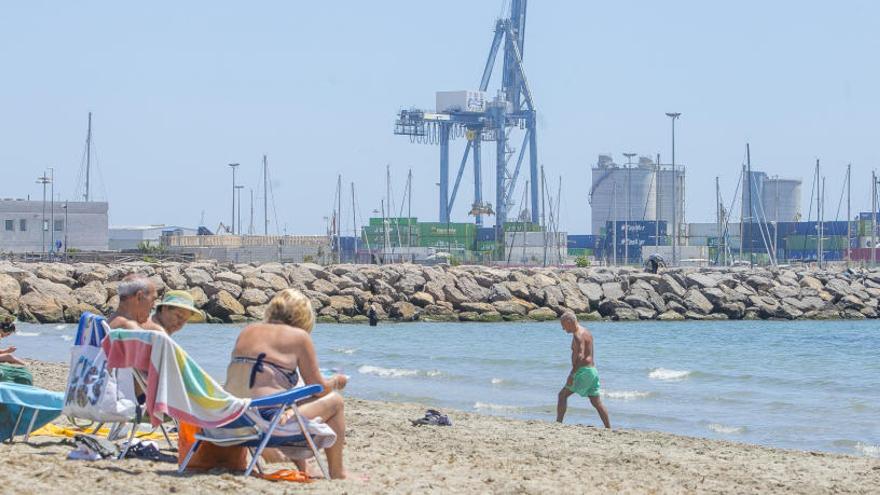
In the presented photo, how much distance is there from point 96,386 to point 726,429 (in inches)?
334

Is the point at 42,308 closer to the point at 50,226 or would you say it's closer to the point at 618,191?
the point at 50,226

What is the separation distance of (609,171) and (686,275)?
82.5 meters

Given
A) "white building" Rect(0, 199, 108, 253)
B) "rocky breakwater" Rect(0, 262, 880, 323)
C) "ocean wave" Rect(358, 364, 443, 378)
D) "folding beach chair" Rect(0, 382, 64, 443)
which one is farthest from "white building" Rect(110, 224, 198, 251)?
"folding beach chair" Rect(0, 382, 64, 443)

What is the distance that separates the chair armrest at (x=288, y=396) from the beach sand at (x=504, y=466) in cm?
44

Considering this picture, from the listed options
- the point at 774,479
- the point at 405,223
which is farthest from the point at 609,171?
the point at 774,479

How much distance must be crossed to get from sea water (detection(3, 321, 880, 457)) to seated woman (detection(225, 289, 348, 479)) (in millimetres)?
7203

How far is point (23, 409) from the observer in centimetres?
821

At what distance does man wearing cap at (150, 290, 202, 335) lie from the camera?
7816 millimetres

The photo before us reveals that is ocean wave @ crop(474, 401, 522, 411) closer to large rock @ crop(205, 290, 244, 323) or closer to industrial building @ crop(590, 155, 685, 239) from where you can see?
large rock @ crop(205, 290, 244, 323)

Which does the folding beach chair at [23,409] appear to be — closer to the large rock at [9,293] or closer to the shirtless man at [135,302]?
the shirtless man at [135,302]

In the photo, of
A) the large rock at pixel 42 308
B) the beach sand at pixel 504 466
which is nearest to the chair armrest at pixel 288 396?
the beach sand at pixel 504 466

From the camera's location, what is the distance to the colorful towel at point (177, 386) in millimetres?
6809

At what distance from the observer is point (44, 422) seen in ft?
27.3

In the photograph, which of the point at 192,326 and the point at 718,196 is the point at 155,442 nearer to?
the point at 192,326
